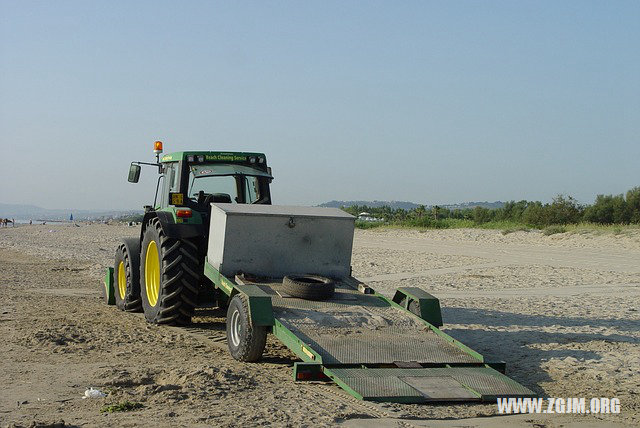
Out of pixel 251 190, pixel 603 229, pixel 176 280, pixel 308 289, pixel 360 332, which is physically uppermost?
pixel 251 190

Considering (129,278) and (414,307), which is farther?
(129,278)

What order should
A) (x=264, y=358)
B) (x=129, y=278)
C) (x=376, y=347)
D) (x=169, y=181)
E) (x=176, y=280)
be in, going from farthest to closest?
1. (x=129, y=278)
2. (x=169, y=181)
3. (x=176, y=280)
4. (x=264, y=358)
5. (x=376, y=347)

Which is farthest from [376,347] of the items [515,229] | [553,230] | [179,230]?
[515,229]

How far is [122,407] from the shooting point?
18.3ft

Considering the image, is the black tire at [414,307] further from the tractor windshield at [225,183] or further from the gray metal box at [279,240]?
the tractor windshield at [225,183]

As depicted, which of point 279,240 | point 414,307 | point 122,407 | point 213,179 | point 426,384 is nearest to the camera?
point 122,407

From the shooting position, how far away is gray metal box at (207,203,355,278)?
871 cm

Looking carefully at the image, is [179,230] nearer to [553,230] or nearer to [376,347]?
[376,347]

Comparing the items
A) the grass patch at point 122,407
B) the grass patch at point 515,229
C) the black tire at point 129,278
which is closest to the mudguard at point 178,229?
the black tire at point 129,278

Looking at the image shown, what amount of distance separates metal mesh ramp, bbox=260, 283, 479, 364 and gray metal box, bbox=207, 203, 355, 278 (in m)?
0.64

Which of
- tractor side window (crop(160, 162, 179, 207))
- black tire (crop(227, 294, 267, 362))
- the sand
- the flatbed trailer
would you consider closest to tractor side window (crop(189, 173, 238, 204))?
tractor side window (crop(160, 162, 179, 207))

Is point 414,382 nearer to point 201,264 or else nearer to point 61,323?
point 201,264

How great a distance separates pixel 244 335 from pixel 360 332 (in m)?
1.17

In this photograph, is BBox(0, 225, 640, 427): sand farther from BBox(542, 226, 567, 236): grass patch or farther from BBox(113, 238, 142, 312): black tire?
BBox(542, 226, 567, 236): grass patch
